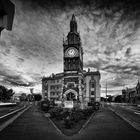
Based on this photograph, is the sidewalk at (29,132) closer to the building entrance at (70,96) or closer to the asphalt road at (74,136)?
the asphalt road at (74,136)

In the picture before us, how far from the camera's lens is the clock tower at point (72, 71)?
180 ft

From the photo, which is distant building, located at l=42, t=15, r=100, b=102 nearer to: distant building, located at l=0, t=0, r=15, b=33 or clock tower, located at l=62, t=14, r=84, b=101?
clock tower, located at l=62, t=14, r=84, b=101

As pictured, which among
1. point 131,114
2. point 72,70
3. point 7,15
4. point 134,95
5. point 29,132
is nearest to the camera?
point 7,15

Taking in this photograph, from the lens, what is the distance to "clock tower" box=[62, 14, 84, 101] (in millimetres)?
54969

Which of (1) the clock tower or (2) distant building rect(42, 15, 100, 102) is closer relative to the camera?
(1) the clock tower

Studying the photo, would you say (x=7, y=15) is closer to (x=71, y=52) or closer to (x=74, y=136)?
(x=74, y=136)

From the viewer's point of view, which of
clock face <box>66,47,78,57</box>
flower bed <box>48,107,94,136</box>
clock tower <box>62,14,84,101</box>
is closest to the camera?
flower bed <box>48,107,94,136</box>

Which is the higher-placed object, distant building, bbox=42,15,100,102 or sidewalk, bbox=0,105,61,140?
distant building, bbox=42,15,100,102

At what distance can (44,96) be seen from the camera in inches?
3450

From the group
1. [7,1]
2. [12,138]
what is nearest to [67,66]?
[12,138]

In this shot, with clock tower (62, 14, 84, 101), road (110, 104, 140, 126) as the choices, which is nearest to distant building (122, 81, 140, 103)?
clock tower (62, 14, 84, 101)

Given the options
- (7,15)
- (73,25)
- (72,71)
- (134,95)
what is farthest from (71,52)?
(134,95)

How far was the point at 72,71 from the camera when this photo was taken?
5828 centimetres

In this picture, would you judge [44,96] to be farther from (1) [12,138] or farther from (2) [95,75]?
(1) [12,138]
